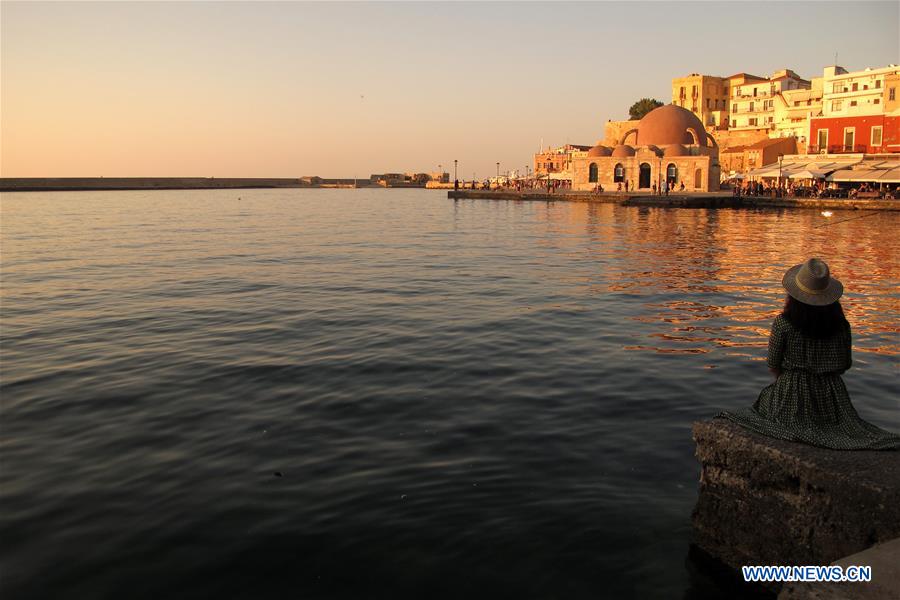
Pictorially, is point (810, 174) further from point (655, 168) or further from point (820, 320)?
point (820, 320)

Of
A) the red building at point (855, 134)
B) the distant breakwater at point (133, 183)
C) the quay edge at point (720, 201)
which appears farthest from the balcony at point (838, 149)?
the distant breakwater at point (133, 183)

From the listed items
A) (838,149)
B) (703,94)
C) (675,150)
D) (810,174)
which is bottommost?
(810,174)

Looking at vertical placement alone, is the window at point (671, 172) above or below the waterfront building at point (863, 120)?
below

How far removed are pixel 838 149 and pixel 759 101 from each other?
37.1 m

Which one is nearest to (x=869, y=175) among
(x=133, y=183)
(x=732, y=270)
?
(x=732, y=270)

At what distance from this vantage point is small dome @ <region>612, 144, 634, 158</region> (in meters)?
65.9

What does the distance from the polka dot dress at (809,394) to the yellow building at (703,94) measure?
103 meters

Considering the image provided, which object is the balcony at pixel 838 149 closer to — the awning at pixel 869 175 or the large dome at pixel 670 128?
the awning at pixel 869 175

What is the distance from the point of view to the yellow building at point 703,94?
328 ft

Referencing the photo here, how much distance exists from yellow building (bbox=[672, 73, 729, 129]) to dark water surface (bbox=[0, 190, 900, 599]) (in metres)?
89.5

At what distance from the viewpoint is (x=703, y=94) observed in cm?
10019

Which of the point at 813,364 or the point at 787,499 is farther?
the point at 813,364

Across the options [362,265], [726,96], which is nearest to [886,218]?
[362,265]

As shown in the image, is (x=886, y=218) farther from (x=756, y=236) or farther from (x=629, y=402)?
(x=629, y=402)
